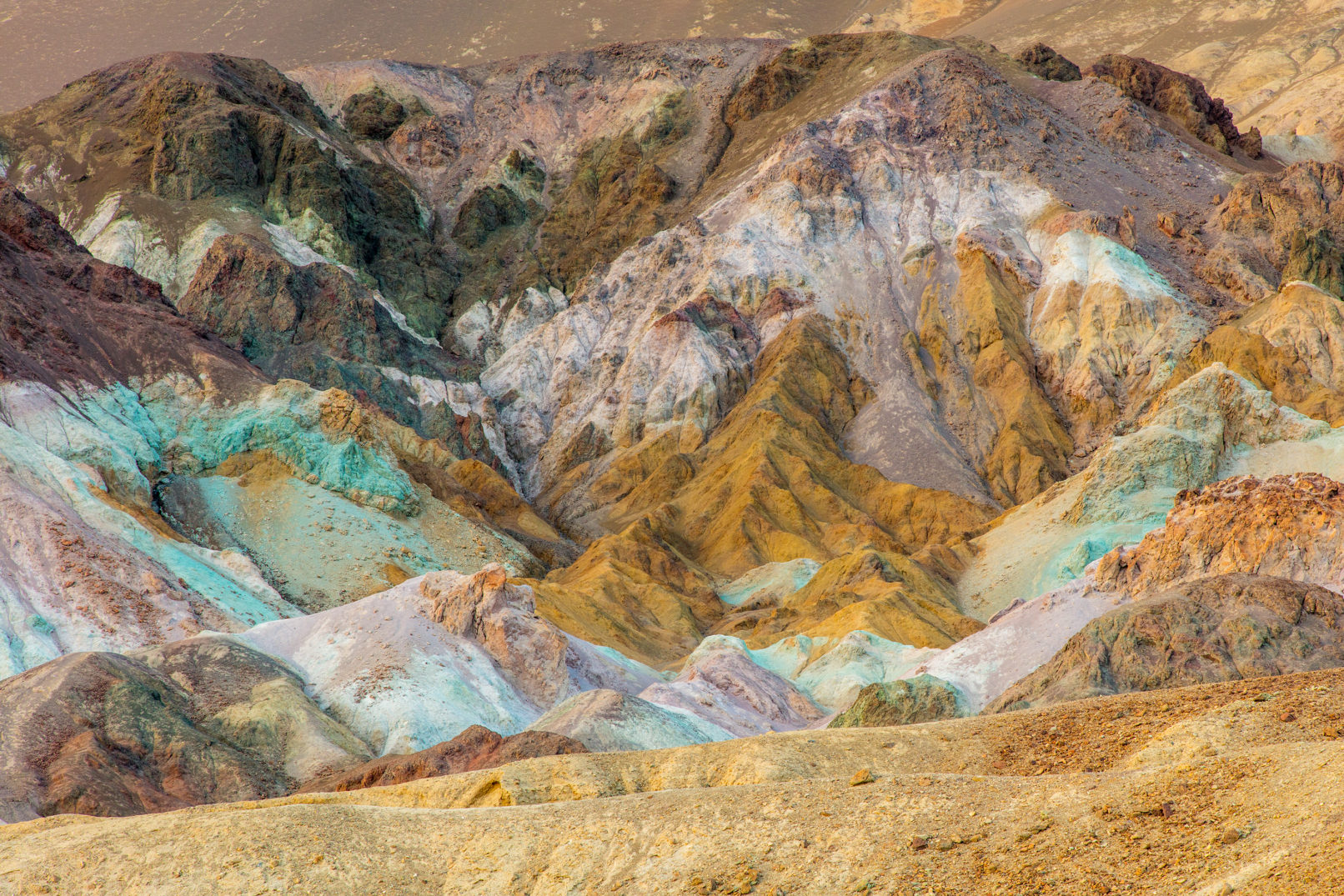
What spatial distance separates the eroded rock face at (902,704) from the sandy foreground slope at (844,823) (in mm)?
11871

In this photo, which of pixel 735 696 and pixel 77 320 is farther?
pixel 77 320

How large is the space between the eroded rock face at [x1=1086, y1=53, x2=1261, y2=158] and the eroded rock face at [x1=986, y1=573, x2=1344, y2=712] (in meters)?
96.0

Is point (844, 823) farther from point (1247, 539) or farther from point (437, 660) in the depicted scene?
point (437, 660)

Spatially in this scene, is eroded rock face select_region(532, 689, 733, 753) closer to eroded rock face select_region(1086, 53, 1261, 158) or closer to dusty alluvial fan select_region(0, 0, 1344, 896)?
dusty alluvial fan select_region(0, 0, 1344, 896)

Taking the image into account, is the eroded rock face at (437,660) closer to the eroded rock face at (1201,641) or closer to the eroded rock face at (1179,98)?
the eroded rock face at (1201,641)

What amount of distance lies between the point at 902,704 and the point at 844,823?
18.6 m

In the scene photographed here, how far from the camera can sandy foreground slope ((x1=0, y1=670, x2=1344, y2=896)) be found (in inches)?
426

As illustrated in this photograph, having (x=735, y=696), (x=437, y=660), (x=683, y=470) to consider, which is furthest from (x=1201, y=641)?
(x=683, y=470)

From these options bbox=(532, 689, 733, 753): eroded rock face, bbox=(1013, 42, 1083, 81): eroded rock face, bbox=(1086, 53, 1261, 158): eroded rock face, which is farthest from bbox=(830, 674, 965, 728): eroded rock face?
bbox=(1013, 42, 1083, 81): eroded rock face

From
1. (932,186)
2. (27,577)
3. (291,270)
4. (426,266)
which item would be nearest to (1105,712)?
(27,577)

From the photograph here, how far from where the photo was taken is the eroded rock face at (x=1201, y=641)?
2352cm

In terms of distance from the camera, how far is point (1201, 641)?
961 inches

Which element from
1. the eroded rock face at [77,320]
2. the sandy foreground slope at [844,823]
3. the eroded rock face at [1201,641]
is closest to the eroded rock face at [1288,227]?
the eroded rock face at [77,320]

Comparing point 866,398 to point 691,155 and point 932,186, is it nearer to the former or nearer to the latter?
point 932,186
